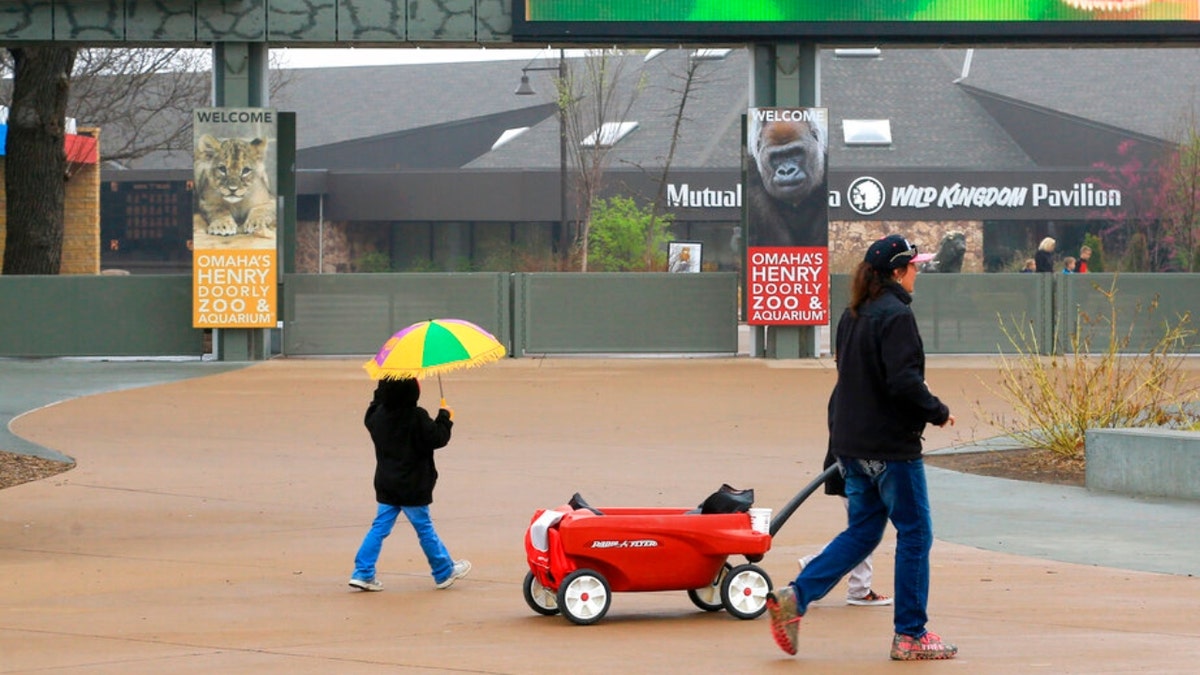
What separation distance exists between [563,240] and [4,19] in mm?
23177

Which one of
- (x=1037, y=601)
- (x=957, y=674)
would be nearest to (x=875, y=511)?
(x=957, y=674)

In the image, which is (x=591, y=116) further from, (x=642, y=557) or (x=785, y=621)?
(x=785, y=621)

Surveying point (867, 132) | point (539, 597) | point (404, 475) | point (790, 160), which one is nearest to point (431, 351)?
point (404, 475)

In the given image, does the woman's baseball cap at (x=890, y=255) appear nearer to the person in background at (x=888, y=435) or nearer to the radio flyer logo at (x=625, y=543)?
the person in background at (x=888, y=435)

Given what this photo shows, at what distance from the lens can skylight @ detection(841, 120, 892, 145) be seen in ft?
169

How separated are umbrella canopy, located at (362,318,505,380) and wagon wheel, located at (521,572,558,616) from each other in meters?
1.22

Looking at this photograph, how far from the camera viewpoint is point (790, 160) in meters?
24.7

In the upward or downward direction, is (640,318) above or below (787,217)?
below

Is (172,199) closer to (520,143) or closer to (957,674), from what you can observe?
(520,143)

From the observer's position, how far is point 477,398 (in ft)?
64.0

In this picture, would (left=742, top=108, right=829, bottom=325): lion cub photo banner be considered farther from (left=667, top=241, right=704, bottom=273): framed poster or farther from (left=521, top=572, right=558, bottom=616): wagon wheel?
(left=521, top=572, right=558, bottom=616): wagon wheel

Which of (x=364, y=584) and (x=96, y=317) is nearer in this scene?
(x=364, y=584)

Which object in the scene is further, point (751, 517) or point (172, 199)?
point (172, 199)

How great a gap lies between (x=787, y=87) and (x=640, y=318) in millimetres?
3991
